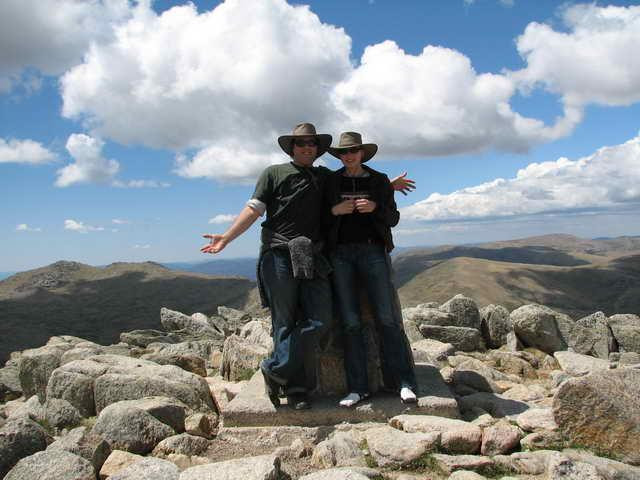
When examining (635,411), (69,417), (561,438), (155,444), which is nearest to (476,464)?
(561,438)

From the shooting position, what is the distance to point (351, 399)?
298 inches

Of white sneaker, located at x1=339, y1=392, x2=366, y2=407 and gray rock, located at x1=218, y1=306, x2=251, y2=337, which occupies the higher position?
white sneaker, located at x1=339, y1=392, x2=366, y2=407

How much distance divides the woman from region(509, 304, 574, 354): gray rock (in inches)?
330

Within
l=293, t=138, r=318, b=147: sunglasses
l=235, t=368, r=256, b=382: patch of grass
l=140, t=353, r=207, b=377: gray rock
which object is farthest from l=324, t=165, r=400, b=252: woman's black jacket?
l=140, t=353, r=207, b=377: gray rock

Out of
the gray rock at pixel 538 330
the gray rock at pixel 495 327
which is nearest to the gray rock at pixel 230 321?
the gray rock at pixel 495 327

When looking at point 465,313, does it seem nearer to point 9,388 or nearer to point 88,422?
point 88,422

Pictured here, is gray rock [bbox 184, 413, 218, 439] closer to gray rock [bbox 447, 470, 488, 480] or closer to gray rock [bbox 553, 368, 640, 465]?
gray rock [bbox 447, 470, 488, 480]

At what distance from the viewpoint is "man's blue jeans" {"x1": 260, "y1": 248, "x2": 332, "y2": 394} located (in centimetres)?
745

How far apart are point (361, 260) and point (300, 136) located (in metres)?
2.09

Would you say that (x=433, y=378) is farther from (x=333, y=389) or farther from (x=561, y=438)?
(x=561, y=438)

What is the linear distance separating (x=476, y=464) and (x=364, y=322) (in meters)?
3.20

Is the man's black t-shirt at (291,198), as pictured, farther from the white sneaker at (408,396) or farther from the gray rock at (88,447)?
the gray rock at (88,447)

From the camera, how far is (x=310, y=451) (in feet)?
22.4

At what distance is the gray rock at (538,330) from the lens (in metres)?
14.9
